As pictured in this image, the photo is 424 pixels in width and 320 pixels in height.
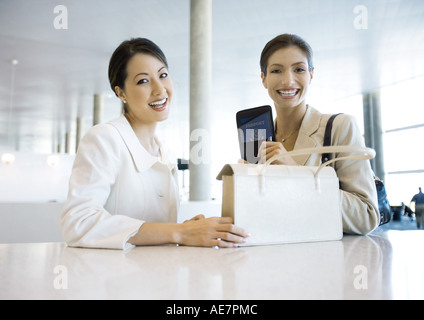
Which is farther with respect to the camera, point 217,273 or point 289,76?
point 289,76

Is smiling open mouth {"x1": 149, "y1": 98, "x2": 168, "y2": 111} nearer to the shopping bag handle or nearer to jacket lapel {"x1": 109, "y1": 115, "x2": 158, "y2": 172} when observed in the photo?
A: jacket lapel {"x1": 109, "y1": 115, "x2": 158, "y2": 172}

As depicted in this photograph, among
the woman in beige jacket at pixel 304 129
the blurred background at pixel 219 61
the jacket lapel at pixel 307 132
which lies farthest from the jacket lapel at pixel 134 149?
the blurred background at pixel 219 61

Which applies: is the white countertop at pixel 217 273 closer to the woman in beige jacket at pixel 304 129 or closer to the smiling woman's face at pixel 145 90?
the woman in beige jacket at pixel 304 129

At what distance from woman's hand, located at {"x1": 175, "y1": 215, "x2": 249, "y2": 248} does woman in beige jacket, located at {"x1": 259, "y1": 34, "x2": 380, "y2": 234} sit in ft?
1.03

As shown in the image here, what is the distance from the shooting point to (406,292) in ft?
1.58

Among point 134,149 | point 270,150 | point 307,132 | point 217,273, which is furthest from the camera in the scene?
point 307,132

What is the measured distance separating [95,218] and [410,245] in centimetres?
91

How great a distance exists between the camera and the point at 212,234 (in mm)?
919

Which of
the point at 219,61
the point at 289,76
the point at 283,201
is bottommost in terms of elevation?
the point at 283,201

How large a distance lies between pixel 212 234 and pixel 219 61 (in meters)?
8.62

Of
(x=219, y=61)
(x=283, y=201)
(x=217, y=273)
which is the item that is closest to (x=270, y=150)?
(x=283, y=201)

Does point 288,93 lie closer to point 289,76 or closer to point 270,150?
point 289,76
